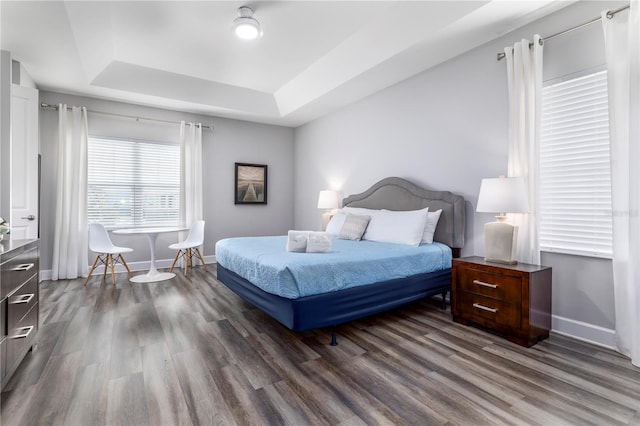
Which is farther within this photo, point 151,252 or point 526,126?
point 151,252

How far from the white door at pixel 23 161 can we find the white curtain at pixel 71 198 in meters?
0.94

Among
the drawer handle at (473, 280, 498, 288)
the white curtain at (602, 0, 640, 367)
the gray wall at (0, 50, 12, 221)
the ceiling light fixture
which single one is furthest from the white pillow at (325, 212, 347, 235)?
the gray wall at (0, 50, 12, 221)

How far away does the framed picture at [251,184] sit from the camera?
19.9ft

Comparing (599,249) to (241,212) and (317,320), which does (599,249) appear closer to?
(317,320)

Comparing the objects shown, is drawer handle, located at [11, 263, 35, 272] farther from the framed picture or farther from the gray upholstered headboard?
the framed picture

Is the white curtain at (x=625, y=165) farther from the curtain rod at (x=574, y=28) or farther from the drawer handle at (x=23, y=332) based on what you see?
the drawer handle at (x=23, y=332)

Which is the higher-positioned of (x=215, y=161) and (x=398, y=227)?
(x=215, y=161)

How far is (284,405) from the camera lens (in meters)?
1.73

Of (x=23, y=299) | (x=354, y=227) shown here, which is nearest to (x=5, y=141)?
(x=23, y=299)

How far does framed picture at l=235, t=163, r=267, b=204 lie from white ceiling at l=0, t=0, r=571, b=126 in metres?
1.35

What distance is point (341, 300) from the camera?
2518mm

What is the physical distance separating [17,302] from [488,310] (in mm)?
3377

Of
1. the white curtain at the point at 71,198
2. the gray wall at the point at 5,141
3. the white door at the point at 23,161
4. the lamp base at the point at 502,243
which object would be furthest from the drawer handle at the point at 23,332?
the lamp base at the point at 502,243

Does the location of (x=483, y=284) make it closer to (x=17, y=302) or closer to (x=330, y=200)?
(x=330, y=200)
